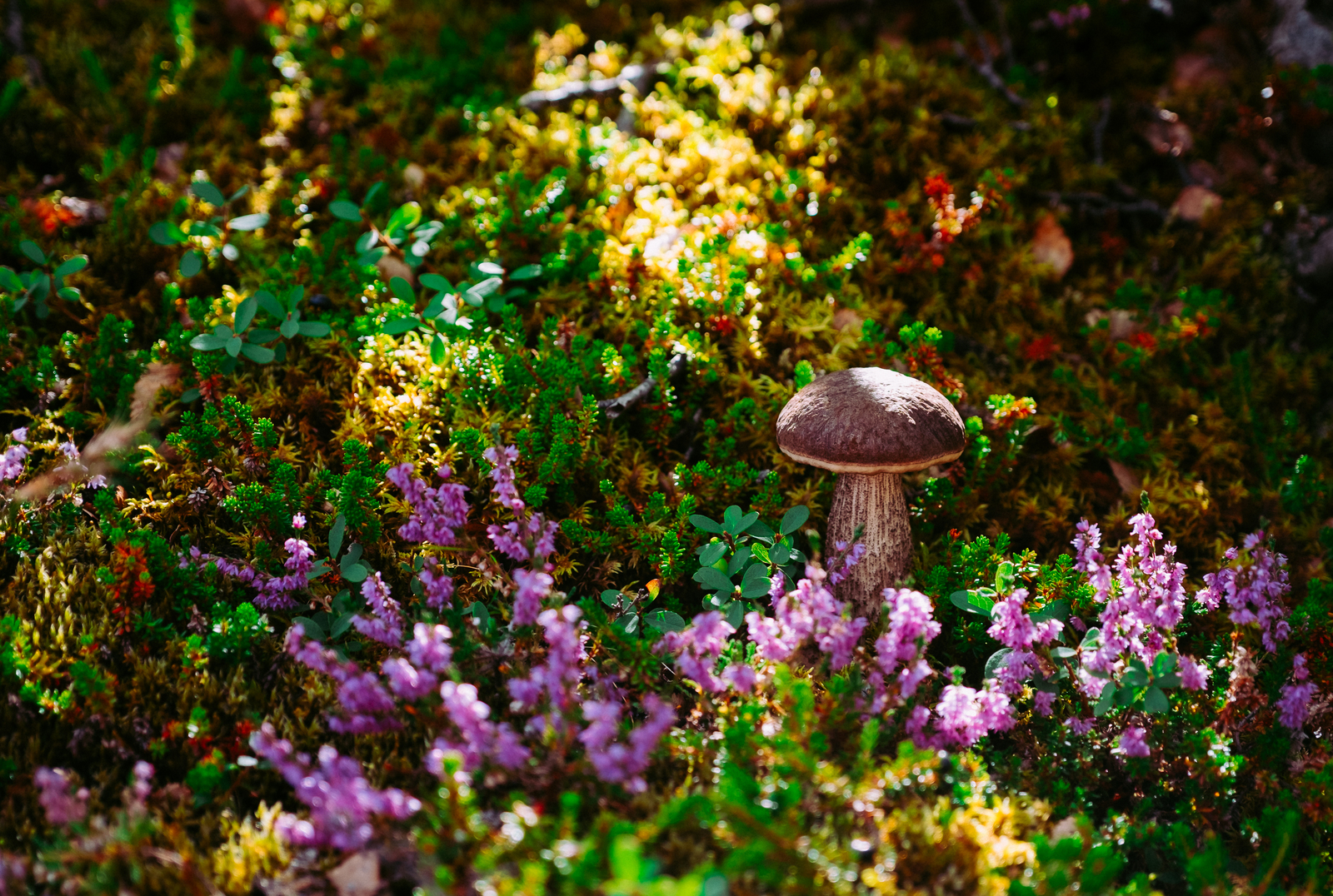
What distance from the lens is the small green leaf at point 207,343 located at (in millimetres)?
3102

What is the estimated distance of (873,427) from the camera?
259 centimetres

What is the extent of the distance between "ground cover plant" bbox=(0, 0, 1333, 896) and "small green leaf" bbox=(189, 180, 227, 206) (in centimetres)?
2

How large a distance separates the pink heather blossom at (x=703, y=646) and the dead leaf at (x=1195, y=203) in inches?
140

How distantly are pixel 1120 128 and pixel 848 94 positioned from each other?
1609 mm

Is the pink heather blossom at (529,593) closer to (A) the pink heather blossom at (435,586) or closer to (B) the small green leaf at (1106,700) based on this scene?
(A) the pink heather blossom at (435,586)

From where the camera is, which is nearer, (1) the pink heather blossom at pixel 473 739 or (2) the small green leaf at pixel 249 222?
(1) the pink heather blossom at pixel 473 739

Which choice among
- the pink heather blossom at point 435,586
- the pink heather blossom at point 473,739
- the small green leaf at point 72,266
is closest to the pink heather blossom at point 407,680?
Result: the pink heather blossom at point 473,739

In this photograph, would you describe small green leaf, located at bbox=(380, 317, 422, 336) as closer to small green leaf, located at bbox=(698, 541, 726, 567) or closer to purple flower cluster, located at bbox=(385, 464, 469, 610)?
purple flower cluster, located at bbox=(385, 464, 469, 610)

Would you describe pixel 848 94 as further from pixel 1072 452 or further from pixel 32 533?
pixel 32 533

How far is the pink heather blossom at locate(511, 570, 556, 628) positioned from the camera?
220cm

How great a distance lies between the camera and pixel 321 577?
2.75 m

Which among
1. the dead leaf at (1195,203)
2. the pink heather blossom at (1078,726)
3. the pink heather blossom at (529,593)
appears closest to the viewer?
the pink heather blossom at (529,593)

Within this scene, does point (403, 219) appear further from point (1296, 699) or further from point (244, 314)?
point (1296, 699)

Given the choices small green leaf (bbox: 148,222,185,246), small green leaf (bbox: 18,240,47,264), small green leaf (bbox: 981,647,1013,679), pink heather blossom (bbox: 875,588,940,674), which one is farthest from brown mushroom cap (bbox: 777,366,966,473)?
small green leaf (bbox: 18,240,47,264)
